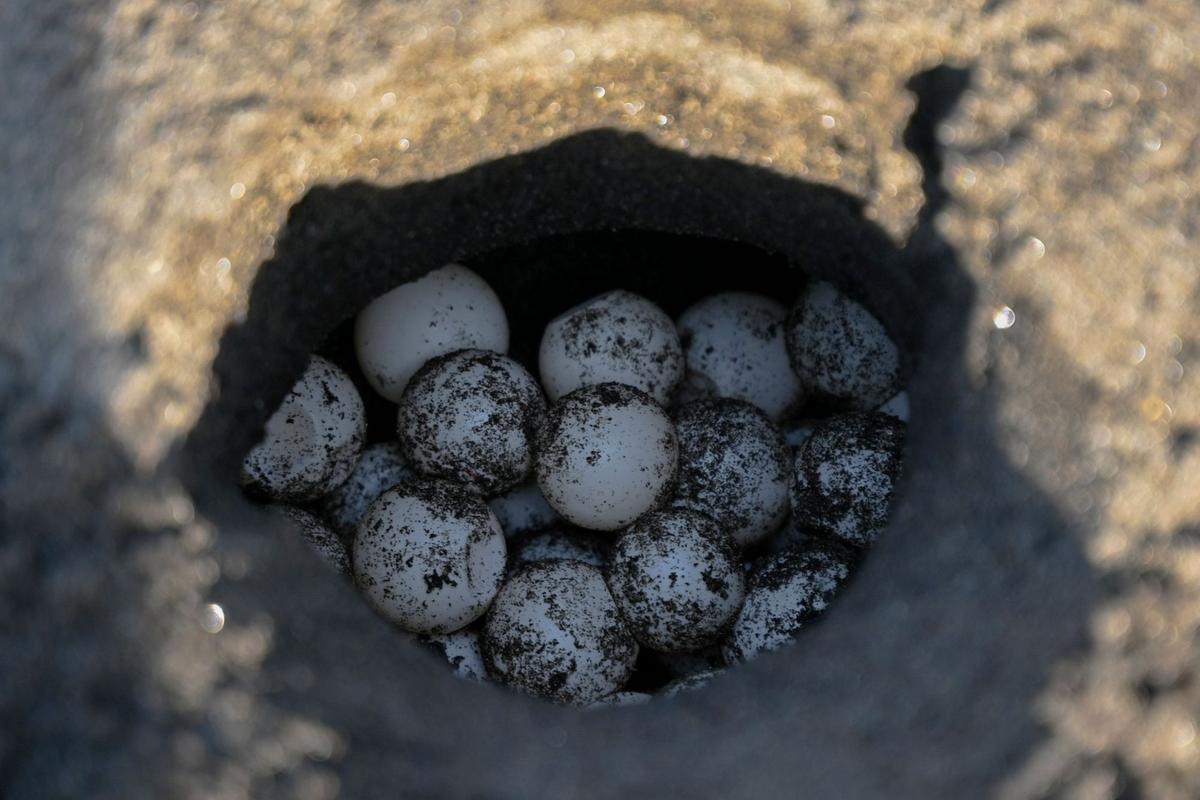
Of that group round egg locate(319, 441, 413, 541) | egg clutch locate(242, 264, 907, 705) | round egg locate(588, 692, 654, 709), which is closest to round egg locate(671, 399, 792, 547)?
egg clutch locate(242, 264, 907, 705)

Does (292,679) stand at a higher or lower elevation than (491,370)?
higher

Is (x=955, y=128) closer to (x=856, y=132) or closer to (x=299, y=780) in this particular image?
(x=856, y=132)

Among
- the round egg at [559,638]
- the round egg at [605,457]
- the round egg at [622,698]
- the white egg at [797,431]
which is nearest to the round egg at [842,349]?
the white egg at [797,431]

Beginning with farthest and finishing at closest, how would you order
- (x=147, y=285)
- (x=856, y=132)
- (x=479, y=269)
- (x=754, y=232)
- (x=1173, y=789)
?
(x=479, y=269), (x=754, y=232), (x=856, y=132), (x=147, y=285), (x=1173, y=789)

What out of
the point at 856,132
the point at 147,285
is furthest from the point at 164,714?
the point at 856,132

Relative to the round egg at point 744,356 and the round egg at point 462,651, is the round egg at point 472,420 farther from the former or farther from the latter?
the round egg at point 744,356

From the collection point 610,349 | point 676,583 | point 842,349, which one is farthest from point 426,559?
point 842,349

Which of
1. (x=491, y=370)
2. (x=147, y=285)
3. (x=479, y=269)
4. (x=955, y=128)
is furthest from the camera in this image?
(x=479, y=269)

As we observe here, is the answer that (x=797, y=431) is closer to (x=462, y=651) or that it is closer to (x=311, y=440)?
(x=462, y=651)
